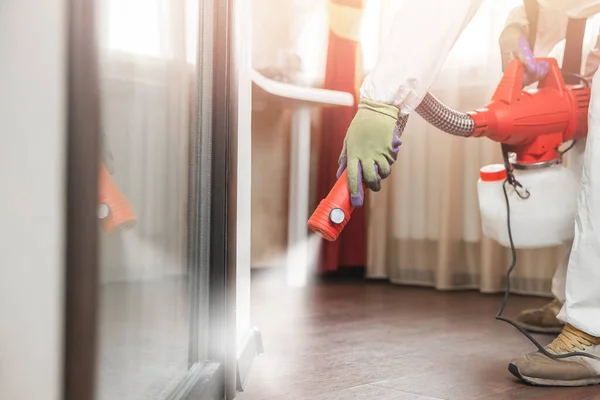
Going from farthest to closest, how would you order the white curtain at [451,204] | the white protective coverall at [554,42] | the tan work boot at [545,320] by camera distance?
the white curtain at [451,204] < the tan work boot at [545,320] < the white protective coverall at [554,42]

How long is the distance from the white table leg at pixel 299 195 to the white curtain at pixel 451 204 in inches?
11.4

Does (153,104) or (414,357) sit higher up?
(153,104)

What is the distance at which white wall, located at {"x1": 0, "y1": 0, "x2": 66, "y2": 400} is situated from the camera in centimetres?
42

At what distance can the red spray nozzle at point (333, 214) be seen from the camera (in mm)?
910

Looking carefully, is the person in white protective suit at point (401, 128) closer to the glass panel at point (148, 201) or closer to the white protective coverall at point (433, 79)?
the white protective coverall at point (433, 79)

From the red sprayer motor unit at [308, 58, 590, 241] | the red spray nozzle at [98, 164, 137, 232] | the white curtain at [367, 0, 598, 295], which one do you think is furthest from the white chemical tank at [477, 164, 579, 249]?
the red spray nozzle at [98, 164, 137, 232]

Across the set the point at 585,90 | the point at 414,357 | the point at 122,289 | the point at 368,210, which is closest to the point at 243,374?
the point at 414,357

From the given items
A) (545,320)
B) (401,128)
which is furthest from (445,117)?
(545,320)

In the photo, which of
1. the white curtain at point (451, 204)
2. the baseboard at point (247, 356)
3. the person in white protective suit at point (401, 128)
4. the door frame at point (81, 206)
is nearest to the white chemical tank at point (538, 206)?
the person in white protective suit at point (401, 128)

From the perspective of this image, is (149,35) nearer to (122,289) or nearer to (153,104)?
(153,104)

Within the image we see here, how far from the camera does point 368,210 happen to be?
7.23ft

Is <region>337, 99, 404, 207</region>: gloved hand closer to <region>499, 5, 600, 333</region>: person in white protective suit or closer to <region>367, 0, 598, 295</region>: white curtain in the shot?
<region>499, 5, 600, 333</region>: person in white protective suit

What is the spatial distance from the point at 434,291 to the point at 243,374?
44.0 inches

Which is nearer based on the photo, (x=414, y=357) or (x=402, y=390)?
(x=402, y=390)
